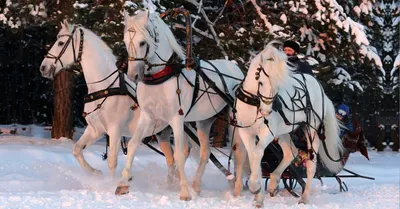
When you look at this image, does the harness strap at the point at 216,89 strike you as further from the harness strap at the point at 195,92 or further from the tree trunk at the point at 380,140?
the tree trunk at the point at 380,140

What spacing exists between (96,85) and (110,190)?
1.53m

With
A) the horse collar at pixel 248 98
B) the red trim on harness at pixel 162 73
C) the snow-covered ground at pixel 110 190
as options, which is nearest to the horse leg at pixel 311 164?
the snow-covered ground at pixel 110 190

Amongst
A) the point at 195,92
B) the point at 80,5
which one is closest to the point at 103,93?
the point at 195,92

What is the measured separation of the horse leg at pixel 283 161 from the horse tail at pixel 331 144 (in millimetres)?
664

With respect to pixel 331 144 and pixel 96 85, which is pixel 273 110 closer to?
pixel 331 144

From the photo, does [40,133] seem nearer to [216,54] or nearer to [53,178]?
[216,54]

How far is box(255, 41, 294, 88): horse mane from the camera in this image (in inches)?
317

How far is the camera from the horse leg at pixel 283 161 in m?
9.26

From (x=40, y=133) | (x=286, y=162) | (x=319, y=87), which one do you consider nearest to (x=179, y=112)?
(x=286, y=162)

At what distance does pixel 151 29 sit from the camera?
8.24m

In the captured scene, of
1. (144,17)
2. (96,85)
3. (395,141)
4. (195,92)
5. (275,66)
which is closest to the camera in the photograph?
(275,66)

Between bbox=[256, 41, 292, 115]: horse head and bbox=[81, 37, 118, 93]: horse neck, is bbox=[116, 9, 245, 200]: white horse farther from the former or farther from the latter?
bbox=[256, 41, 292, 115]: horse head

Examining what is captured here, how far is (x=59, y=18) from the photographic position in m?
13.5

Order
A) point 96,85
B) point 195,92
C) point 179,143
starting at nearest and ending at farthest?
point 179,143, point 195,92, point 96,85
